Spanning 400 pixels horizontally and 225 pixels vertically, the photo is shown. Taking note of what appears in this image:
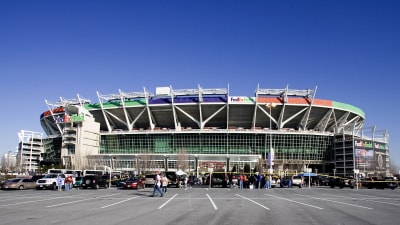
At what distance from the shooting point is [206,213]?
1605 centimetres

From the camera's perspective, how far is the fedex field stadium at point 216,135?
9100 cm

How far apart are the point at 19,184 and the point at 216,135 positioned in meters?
60.1

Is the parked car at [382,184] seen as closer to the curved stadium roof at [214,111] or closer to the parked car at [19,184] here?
the curved stadium roof at [214,111]

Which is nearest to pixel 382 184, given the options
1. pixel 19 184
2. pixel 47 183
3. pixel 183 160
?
pixel 47 183

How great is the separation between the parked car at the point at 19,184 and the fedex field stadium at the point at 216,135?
48897mm

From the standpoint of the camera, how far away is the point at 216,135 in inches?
3787

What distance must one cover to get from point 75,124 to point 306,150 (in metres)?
58.6

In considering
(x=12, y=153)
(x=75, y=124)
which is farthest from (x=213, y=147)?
(x=12, y=153)

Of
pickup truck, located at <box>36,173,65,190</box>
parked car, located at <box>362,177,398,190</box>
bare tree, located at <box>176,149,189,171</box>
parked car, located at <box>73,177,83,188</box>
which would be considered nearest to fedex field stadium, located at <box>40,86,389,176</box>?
bare tree, located at <box>176,149,189,171</box>

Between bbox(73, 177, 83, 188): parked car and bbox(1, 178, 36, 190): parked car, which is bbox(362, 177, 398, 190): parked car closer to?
bbox(73, 177, 83, 188): parked car

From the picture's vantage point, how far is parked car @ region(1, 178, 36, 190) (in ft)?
130

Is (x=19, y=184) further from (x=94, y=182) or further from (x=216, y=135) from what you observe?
(x=216, y=135)

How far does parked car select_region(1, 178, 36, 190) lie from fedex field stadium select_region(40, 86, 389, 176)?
48.9 m

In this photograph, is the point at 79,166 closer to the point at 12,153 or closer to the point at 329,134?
the point at 329,134
